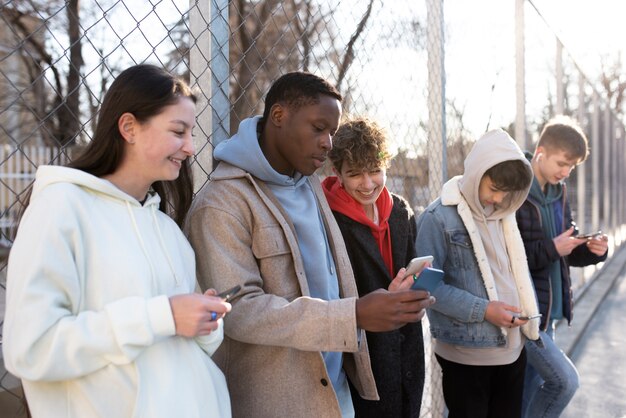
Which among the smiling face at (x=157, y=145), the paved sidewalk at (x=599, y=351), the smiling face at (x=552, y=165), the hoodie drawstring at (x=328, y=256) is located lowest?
the paved sidewalk at (x=599, y=351)

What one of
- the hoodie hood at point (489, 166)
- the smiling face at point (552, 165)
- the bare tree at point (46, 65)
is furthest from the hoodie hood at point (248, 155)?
the smiling face at point (552, 165)

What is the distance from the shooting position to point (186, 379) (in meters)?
1.43

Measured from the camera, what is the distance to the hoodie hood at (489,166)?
9.43 feet

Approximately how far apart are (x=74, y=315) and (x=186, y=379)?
29cm

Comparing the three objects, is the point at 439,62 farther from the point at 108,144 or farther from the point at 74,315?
the point at 74,315

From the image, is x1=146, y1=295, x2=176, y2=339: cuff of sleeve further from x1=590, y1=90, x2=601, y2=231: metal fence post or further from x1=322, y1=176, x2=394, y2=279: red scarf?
x1=590, y1=90, x2=601, y2=231: metal fence post

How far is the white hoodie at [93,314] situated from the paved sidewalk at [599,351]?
3.79m

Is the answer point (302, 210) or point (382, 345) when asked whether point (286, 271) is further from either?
point (382, 345)

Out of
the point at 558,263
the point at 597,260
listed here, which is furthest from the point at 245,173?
the point at 597,260

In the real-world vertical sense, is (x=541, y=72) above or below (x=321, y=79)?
above

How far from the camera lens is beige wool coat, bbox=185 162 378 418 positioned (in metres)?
1.69

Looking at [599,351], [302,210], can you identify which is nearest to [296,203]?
[302,210]

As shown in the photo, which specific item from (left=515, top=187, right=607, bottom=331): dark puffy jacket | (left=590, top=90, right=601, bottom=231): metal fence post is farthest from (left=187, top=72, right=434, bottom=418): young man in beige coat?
(left=590, top=90, right=601, bottom=231): metal fence post

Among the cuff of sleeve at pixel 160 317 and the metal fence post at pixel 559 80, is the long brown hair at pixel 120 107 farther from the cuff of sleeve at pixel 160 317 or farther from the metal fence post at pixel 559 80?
the metal fence post at pixel 559 80
